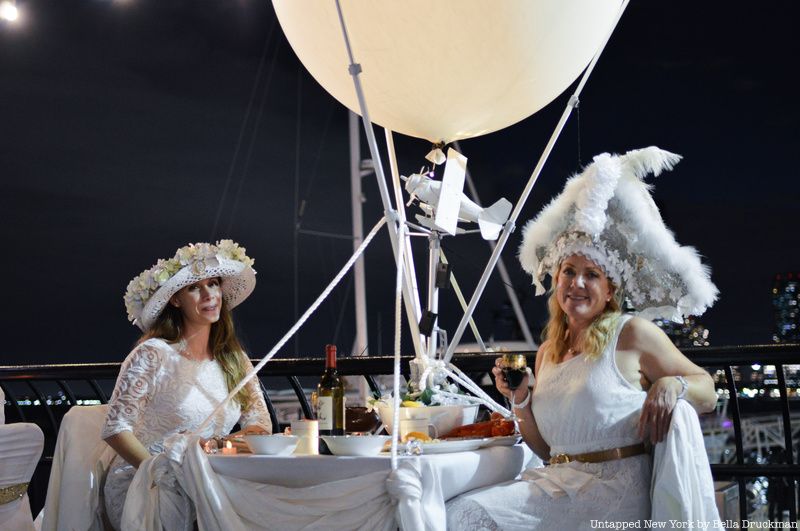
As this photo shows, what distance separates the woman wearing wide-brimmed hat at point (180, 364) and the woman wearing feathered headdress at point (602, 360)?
86 cm

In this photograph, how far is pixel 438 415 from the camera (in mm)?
2510

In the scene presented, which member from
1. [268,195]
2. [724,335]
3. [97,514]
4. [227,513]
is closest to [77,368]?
[97,514]

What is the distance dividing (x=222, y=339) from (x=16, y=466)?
2.50 feet

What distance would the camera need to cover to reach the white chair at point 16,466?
9.89ft

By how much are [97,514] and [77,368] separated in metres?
1.44

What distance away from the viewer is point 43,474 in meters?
4.64

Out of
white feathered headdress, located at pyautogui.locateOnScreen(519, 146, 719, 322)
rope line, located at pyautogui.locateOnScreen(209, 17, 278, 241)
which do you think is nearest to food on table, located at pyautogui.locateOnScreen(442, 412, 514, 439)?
white feathered headdress, located at pyautogui.locateOnScreen(519, 146, 719, 322)

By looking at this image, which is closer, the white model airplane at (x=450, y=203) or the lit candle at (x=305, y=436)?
the lit candle at (x=305, y=436)

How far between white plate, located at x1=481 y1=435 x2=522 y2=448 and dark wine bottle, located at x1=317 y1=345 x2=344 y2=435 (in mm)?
394

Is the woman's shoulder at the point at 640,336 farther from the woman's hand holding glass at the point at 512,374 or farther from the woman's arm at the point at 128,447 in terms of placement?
the woman's arm at the point at 128,447

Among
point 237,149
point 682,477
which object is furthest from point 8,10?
point 682,477

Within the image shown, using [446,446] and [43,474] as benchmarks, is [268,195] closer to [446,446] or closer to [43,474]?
[43,474]

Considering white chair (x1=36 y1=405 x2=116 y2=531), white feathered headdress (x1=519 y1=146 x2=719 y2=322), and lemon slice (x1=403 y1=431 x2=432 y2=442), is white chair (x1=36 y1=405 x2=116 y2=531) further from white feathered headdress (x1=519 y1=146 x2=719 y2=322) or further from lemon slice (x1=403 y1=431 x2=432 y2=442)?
white feathered headdress (x1=519 y1=146 x2=719 y2=322)

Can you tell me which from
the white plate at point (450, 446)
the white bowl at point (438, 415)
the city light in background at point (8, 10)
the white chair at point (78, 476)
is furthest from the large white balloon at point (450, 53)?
the city light in background at point (8, 10)
